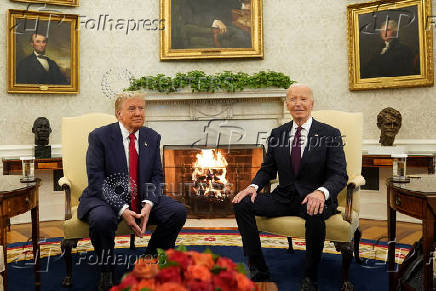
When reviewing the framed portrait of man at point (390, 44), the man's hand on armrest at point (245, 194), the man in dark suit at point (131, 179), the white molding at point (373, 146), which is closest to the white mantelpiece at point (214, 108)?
the framed portrait of man at point (390, 44)

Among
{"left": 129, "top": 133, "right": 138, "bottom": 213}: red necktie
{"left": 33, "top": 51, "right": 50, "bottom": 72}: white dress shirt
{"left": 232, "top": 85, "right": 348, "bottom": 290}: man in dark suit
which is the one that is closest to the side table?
{"left": 129, "top": 133, "right": 138, "bottom": 213}: red necktie

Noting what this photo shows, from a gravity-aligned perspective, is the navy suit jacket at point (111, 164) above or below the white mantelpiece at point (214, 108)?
below

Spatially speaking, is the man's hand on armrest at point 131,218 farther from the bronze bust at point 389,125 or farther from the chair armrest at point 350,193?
the bronze bust at point 389,125

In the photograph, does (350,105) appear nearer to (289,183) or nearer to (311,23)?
(311,23)

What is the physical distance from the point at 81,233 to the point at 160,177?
738 millimetres

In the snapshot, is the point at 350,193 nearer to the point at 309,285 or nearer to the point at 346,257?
the point at 346,257

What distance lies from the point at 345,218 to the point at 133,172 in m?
1.67

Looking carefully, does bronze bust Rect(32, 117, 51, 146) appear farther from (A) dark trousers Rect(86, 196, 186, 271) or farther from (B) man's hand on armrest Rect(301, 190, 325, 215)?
(B) man's hand on armrest Rect(301, 190, 325, 215)

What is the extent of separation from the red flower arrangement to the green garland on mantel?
4120 millimetres

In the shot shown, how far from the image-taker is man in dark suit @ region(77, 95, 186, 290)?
2684 mm

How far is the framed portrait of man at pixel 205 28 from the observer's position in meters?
5.55

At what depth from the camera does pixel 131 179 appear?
284 cm

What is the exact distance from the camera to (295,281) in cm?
286

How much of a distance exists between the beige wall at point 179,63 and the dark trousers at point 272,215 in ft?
9.96
